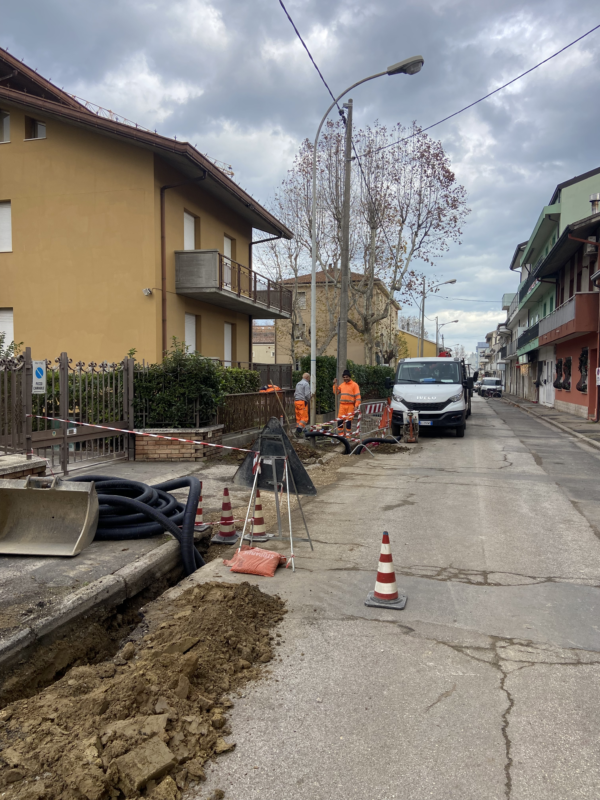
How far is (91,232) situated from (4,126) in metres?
4.63

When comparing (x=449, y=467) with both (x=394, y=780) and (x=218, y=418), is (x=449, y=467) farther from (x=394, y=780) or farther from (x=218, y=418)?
(x=394, y=780)

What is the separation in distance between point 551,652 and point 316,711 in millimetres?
1614

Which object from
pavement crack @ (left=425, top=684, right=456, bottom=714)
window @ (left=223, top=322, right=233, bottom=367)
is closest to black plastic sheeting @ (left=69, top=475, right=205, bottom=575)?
pavement crack @ (left=425, top=684, right=456, bottom=714)

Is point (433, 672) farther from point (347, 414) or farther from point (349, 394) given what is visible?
point (349, 394)

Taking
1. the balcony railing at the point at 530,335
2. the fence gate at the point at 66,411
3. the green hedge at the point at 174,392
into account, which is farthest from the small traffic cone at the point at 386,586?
the balcony railing at the point at 530,335

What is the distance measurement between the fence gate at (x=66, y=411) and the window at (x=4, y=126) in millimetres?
10885

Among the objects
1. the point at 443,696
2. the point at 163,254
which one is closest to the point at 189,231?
the point at 163,254

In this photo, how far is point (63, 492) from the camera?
534 cm

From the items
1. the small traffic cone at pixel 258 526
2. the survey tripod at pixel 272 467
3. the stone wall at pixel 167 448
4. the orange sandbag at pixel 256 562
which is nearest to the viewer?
the orange sandbag at pixel 256 562

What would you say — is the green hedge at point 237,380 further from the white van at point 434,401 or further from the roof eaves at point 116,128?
the roof eaves at point 116,128

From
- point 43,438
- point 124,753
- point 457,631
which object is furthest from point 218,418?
point 124,753

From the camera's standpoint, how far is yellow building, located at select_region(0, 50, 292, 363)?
51.7ft

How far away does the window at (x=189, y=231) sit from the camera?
58.0 feet

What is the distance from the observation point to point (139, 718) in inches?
108
